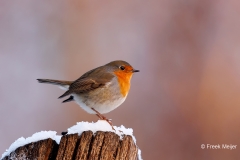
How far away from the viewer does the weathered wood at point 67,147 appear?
7.50 feet

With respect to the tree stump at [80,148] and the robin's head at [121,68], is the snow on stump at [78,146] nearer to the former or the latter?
the tree stump at [80,148]

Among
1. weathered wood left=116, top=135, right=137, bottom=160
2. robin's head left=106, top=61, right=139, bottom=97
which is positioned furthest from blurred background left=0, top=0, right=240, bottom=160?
weathered wood left=116, top=135, right=137, bottom=160

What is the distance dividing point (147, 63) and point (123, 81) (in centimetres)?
222

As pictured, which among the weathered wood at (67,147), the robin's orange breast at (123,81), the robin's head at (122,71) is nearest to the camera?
the weathered wood at (67,147)

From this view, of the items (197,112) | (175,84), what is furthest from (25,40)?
(197,112)

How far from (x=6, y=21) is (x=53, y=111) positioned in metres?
1.88

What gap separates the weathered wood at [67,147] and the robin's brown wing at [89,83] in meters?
1.71

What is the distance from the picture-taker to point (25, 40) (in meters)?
6.77

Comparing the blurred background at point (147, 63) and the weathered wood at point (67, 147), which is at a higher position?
the blurred background at point (147, 63)

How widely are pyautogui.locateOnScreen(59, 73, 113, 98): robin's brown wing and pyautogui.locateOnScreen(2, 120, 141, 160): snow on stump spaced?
1.66m

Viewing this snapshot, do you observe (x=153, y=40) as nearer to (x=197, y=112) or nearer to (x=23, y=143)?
(x=197, y=112)

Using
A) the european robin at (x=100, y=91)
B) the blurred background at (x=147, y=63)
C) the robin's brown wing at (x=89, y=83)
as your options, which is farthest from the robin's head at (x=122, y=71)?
the blurred background at (x=147, y=63)

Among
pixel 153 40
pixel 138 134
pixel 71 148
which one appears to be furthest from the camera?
pixel 153 40

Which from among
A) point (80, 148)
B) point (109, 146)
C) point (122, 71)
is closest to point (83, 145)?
point (80, 148)
